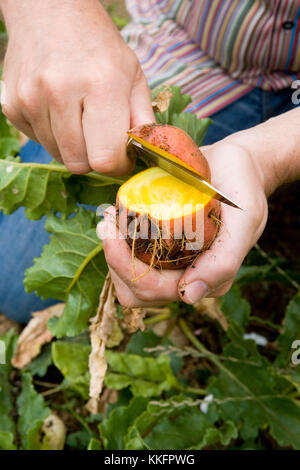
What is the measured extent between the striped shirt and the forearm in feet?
1.24

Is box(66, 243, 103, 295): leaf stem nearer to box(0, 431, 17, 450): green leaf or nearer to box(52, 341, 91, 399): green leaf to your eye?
box(52, 341, 91, 399): green leaf

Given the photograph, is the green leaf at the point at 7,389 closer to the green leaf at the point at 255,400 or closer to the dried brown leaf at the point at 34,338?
the dried brown leaf at the point at 34,338

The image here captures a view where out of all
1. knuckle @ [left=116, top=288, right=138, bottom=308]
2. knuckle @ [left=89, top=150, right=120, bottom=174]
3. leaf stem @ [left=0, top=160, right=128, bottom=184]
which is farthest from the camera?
leaf stem @ [left=0, top=160, right=128, bottom=184]

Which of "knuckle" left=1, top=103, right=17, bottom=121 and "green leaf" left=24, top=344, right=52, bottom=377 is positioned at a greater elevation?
"knuckle" left=1, top=103, right=17, bottom=121

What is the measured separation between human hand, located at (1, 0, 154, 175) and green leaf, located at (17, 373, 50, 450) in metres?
1.02

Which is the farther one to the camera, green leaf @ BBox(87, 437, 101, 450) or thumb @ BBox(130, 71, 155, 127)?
green leaf @ BBox(87, 437, 101, 450)

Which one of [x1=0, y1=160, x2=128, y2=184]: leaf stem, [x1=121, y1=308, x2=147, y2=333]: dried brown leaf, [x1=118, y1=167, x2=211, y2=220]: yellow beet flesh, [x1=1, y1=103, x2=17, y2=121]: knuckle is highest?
[x1=1, y1=103, x2=17, y2=121]: knuckle

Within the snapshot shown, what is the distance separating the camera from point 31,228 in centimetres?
204

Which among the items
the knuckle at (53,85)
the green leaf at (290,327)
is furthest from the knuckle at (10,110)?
the green leaf at (290,327)

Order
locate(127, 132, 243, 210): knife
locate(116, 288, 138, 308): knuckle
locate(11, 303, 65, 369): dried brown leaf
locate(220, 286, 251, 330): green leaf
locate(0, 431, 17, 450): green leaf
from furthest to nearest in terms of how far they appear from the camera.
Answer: locate(11, 303, 65, 369): dried brown leaf, locate(220, 286, 251, 330): green leaf, locate(0, 431, 17, 450): green leaf, locate(116, 288, 138, 308): knuckle, locate(127, 132, 243, 210): knife

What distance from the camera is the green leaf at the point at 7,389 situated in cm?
177

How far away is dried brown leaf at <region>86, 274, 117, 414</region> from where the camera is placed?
130 cm

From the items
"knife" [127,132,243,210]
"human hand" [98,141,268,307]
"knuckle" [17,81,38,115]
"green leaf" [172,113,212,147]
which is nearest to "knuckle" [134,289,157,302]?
"human hand" [98,141,268,307]
